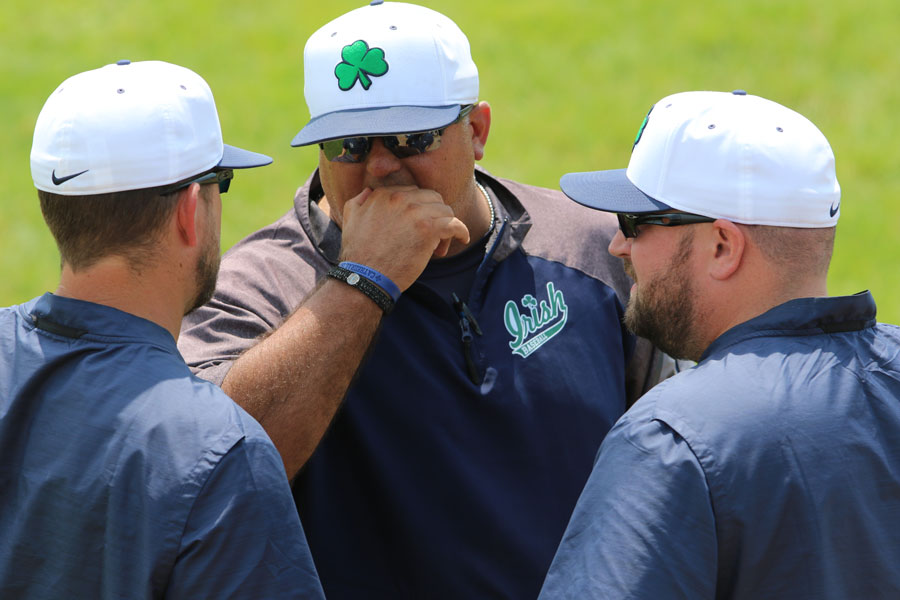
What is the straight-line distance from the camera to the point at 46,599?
7.48 ft

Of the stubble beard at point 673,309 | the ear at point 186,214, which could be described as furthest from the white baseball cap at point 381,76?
the stubble beard at point 673,309

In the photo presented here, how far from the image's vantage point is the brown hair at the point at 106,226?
2.46 metres

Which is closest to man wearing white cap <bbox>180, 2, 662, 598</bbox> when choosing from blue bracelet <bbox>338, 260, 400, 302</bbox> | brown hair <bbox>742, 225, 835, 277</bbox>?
blue bracelet <bbox>338, 260, 400, 302</bbox>

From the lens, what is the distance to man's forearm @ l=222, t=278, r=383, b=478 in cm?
296

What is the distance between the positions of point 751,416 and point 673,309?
1.57ft

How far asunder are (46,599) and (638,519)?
1.17m

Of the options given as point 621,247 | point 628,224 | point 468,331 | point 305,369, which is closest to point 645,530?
point 628,224

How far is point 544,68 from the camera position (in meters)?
12.4

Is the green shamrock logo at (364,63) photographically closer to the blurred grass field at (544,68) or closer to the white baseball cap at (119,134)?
the white baseball cap at (119,134)

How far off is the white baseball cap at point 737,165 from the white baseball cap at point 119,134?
1.04m

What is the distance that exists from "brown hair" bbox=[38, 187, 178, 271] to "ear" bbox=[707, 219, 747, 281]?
1.24m

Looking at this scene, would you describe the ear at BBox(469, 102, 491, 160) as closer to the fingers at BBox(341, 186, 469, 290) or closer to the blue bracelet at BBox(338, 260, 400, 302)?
the fingers at BBox(341, 186, 469, 290)

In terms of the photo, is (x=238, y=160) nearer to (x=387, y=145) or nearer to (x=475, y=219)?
(x=387, y=145)

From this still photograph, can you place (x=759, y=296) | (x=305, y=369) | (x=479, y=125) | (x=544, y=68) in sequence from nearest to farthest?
(x=759, y=296)
(x=305, y=369)
(x=479, y=125)
(x=544, y=68)
